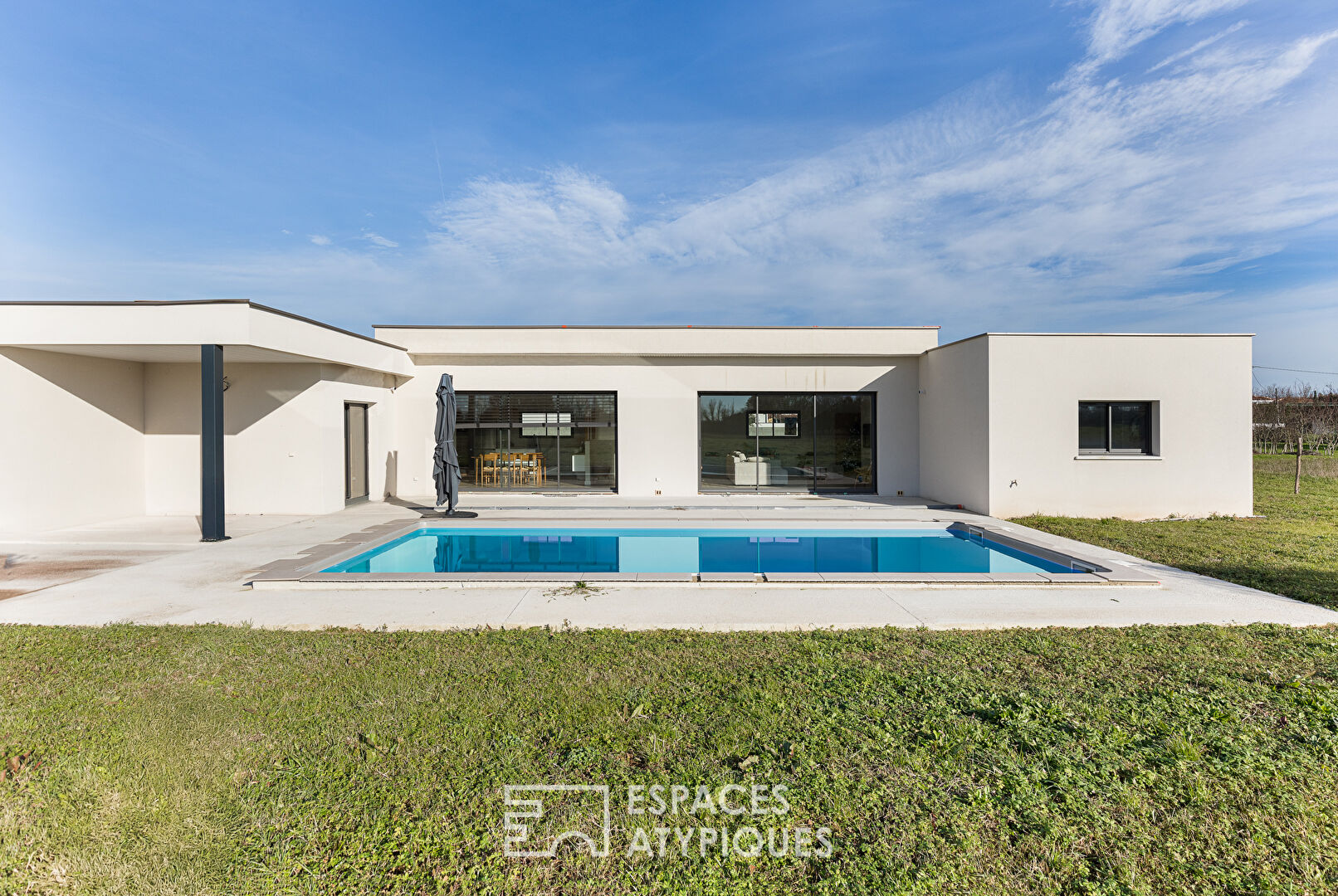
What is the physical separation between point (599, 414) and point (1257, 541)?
12112 mm

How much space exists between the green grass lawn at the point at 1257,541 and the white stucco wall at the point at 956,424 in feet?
4.29

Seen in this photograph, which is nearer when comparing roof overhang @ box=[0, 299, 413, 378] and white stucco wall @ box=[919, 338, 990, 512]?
roof overhang @ box=[0, 299, 413, 378]

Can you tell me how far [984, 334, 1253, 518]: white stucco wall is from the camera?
11508 millimetres

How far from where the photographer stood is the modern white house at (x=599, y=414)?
9836 mm

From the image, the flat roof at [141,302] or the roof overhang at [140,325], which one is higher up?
the flat roof at [141,302]

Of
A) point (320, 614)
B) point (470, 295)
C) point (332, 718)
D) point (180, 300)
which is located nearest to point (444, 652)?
point (332, 718)

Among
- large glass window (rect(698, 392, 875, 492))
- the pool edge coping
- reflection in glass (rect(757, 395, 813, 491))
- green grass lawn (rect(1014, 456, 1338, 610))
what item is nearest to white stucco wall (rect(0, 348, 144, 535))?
A: the pool edge coping

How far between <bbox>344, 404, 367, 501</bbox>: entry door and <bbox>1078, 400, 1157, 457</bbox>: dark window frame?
1493cm

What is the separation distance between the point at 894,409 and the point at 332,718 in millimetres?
13650

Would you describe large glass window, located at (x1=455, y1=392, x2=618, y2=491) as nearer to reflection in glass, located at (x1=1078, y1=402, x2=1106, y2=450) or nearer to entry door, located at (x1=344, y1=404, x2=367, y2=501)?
entry door, located at (x1=344, y1=404, x2=367, y2=501)

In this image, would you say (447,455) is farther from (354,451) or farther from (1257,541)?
(1257,541)

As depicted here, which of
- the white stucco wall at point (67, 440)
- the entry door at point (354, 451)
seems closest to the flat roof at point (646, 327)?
the entry door at point (354, 451)
